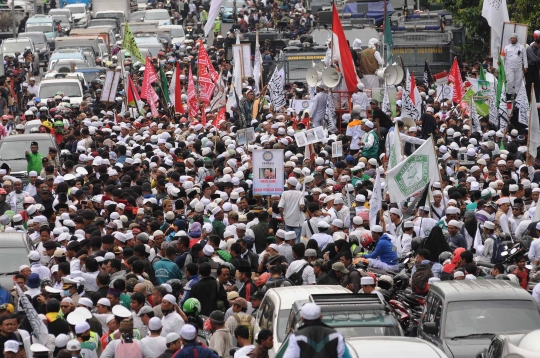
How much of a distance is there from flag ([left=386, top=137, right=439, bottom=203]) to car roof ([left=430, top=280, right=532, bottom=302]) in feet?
15.8

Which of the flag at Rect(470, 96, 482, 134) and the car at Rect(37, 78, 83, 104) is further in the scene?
the car at Rect(37, 78, 83, 104)

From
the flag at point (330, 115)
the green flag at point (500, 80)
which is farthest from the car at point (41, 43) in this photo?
the green flag at point (500, 80)

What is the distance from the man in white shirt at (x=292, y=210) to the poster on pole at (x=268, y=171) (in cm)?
107

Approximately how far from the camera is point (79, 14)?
61.2 m

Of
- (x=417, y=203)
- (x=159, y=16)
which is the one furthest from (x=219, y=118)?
(x=159, y=16)

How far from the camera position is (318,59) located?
3431cm

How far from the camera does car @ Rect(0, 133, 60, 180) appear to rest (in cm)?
2498

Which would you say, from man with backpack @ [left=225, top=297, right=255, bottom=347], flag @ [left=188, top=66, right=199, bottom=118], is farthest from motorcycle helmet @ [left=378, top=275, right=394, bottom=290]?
flag @ [left=188, top=66, right=199, bottom=118]

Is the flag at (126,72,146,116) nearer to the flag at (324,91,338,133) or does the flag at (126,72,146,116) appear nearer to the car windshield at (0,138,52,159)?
the car windshield at (0,138,52,159)

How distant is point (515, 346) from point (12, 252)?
7584mm

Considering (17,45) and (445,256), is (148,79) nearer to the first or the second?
(445,256)

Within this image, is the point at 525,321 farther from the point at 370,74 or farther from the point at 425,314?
the point at 370,74

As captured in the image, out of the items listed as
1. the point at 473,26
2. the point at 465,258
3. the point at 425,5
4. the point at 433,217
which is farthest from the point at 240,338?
the point at 425,5

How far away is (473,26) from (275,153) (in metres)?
22.4
